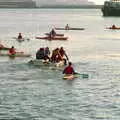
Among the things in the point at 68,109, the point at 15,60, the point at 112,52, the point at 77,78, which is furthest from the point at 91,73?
the point at 112,52

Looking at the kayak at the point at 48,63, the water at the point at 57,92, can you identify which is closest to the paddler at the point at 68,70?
the water at the point at 57,92

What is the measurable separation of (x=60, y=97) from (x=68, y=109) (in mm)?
3940

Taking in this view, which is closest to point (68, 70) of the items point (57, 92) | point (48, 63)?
point (57, 92)

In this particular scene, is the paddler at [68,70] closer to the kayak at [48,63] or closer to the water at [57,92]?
the water at [57,92]

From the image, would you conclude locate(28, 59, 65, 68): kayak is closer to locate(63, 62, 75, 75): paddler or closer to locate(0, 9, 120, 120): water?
locate(0, 9, 120, 120): water

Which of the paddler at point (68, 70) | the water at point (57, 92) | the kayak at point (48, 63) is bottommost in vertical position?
the water at point (57, 92)

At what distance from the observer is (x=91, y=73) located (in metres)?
53.7

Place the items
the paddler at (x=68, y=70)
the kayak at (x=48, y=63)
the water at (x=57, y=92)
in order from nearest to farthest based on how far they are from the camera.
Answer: the water at (x=57, y=92), the paddler at (x=68, y=70), the kayak at (x=48, y=63)

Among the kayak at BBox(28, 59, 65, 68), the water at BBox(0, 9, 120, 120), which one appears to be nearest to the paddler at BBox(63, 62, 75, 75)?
the water at BBox(0, 9, 120, 120)

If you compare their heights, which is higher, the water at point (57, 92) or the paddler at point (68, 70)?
the paddler at point (68, 70)

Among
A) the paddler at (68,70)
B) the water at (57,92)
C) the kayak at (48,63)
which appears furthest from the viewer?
the kayak at (48,63)

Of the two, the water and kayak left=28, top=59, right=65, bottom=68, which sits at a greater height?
kayak left=28, top=59, right=65, bottom=68

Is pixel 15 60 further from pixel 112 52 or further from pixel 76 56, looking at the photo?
pixel 112 52

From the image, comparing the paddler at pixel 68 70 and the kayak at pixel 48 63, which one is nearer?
the paddler at pixel 68 70
